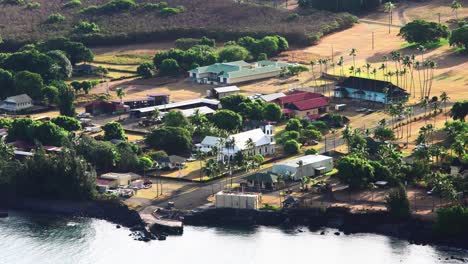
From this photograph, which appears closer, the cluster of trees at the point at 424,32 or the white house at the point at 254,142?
the white house at the point at 254,142

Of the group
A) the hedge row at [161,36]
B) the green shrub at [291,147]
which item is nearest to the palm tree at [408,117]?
the green shrub at [291,147]

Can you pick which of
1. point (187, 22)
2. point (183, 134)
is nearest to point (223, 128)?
point (183, 134)

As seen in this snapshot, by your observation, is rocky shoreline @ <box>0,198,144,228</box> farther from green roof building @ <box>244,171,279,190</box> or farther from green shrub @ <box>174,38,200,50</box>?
green shrub @ <box>174,38,200,50</box>

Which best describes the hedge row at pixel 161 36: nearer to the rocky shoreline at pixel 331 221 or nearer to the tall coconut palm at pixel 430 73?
the tall coconut palm at pixel 430 73

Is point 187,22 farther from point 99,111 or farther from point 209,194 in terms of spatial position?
point 209,194

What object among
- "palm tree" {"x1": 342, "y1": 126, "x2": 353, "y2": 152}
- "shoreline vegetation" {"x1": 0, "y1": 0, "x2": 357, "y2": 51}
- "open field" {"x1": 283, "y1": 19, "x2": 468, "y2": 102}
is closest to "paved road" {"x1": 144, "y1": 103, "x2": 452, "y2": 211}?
"palm tree" {"x1": 342, "y1": 126, "x2": 353, "y2": 152}

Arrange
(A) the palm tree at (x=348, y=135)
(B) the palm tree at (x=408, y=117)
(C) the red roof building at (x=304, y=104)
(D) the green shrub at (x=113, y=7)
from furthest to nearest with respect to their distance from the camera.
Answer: (D) the green shrub at (x=113, y=7) < (C) the red roof building at (x=304, y=104) < (B) the palm tree at (x=408, y=117) < (A) the palm tree at (x=348, y=135)
